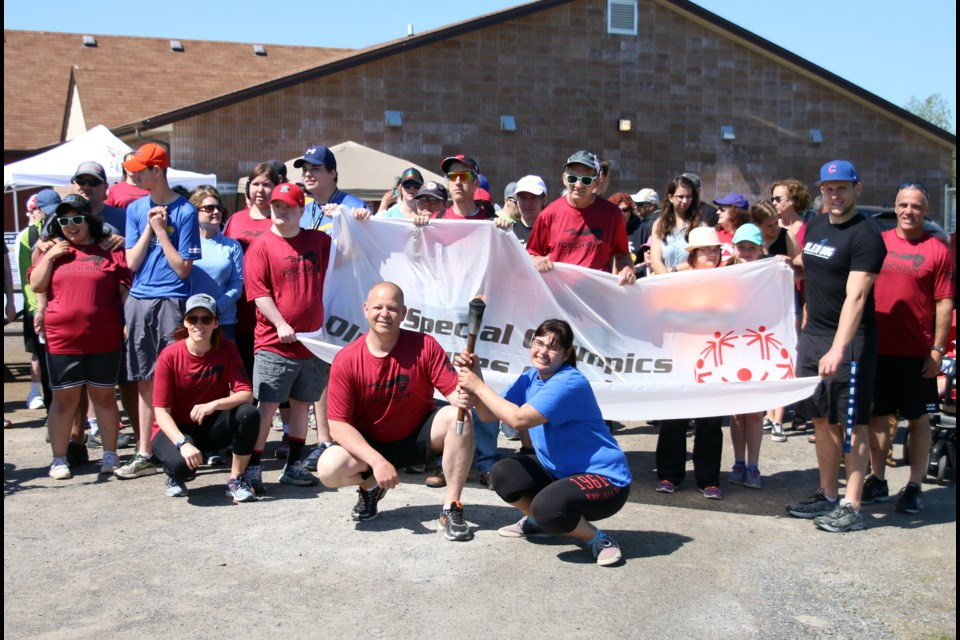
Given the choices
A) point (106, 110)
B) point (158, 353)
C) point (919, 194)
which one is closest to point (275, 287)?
point (158, 353)

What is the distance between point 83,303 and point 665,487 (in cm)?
428

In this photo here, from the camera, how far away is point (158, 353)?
7.31 metres

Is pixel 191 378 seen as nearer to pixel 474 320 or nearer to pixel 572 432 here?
pixel 474 320

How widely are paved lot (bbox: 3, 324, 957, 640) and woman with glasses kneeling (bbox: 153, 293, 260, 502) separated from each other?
28 centimetres

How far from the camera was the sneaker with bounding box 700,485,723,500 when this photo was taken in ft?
22.3

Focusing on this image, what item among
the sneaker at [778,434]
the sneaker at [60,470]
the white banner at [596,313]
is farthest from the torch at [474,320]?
the sneaker at [778,434]

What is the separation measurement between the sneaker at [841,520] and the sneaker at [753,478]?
96cm

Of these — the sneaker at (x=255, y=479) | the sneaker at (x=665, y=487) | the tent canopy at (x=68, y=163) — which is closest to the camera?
the sneaker at (x=255, y=479)

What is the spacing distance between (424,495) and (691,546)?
1.86 meters

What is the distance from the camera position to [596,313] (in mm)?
7238

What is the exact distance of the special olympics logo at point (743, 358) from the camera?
22.6ft

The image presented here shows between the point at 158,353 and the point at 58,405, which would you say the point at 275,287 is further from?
the point at 58,405

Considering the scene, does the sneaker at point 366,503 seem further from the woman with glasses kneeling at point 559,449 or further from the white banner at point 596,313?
the white banner at point 596,313

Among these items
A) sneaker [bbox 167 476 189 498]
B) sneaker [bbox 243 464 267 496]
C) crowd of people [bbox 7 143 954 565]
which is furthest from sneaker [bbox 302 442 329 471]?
sneaker [bbox 167 476 189 498]
